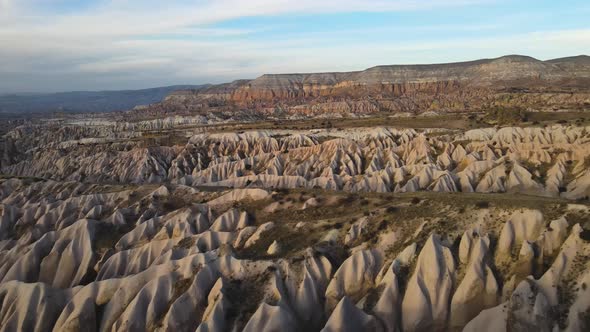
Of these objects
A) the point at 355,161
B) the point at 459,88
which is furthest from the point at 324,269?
the point at 459,88

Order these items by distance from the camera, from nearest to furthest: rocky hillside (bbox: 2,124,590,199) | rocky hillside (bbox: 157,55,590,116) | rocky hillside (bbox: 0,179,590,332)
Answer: rocky hillside (bbox: 0,179,590,332)
rocky hillside (bbox: 2,124,590,199)
rocky hillside (bbox: 157,55,590,116)

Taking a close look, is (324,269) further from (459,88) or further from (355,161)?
(459,88)

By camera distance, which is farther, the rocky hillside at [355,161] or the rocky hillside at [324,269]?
the rocky hillside at [355,161]

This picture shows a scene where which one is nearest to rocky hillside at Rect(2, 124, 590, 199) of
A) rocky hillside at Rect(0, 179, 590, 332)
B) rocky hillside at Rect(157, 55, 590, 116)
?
rocky hillside at Rect(0, 179, 590, 332)

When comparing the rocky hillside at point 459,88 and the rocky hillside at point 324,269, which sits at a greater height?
the rocky hillside at point 459,88

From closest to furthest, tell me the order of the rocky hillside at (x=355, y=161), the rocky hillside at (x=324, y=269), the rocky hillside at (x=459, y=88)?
the rocky hillside at (x=324, y=269)
the rocky hillside at (x=355, y=161)
the rocky hillside at (x=459, y=88)

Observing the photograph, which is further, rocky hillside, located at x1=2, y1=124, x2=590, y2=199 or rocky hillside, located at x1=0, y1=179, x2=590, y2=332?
rocky hillside, located at x1=2, y1=124, x2=590, y2=199

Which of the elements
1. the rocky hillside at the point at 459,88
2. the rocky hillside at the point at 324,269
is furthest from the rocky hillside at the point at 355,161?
the rocky hillside at the point at 459,88

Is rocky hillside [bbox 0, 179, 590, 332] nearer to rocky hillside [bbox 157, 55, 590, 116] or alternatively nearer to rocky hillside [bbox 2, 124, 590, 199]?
rocky hillside [bbox 2, 124, 590, 199]

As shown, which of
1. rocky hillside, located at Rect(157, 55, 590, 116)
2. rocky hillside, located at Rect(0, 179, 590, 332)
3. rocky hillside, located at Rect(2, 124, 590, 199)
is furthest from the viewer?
rocky hillside, located at Rect(157, 55, 590, 116)

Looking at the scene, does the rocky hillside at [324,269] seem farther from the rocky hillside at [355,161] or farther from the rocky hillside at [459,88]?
the rocky hillside at [459,88]

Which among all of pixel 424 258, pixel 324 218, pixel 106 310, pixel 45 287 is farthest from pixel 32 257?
pixel 424 258
